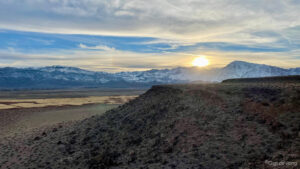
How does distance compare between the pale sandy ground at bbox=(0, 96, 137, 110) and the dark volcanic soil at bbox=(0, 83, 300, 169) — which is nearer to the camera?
the dark volcanic soil at bbox=(0, 83, 300, 169)

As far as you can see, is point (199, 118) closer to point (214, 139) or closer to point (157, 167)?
point (214, 139)

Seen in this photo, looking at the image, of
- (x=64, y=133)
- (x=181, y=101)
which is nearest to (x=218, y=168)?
(x=181, y=101)

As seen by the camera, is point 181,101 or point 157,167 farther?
point 181,101

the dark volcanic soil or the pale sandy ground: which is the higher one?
the dark volcanic soil

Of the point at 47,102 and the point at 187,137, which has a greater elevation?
the point at 187,137

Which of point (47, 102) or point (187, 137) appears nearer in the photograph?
point (187, 137)

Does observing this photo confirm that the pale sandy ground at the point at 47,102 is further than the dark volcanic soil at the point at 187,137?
Yes

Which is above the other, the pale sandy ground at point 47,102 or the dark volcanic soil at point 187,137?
the dark volcanic soil at point 187,137

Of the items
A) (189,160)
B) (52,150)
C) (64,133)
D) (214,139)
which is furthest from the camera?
(64,133)

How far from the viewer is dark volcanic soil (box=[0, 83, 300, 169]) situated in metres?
14.2

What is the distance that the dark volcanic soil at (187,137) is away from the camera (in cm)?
1425

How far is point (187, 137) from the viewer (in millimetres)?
17578

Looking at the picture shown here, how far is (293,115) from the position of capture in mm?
16531

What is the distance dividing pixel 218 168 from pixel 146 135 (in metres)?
8.58
